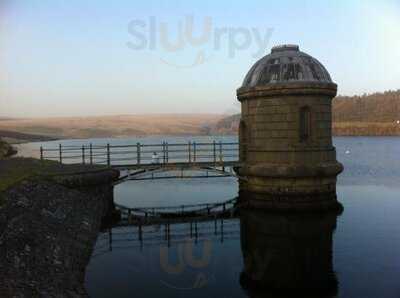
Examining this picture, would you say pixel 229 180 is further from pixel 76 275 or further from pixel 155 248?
pixel 76 275

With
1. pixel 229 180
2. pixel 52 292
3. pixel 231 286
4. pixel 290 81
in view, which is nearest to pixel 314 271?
pixel 231 286

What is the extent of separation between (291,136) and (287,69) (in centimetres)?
299

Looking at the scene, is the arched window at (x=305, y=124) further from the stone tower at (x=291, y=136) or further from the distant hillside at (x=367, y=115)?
→ the distant hillside at (x=367, y=115)

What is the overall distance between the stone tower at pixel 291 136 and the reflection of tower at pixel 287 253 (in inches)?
51.8

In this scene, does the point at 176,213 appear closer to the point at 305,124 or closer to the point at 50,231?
the point at 305,124

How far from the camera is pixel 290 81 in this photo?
1966 centimetres

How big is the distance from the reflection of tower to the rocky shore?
445 cm

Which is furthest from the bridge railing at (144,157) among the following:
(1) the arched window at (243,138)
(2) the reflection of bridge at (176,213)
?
(2) the reflection of bridge at (176,213)

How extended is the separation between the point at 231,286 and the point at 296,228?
6026mm

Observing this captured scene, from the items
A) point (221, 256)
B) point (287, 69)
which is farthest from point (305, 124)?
point (221, 256)

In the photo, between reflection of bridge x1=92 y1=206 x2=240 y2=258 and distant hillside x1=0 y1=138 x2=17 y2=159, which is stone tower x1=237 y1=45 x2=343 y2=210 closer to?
reflection of bridge x1=92 y1=206 x2=240 y2=258

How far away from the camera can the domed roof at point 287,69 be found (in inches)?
783

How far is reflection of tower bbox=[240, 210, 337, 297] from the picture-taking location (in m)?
11.2

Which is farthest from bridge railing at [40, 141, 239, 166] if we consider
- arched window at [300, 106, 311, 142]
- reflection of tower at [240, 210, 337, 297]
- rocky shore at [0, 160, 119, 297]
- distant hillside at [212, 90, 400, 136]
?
distant hillside at [212, 90, 400, 136]
